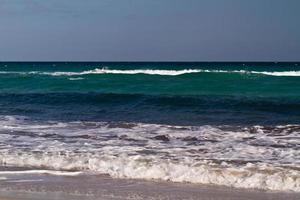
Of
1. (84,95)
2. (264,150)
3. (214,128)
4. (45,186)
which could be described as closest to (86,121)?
(214,128)

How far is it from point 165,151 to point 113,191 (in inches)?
102

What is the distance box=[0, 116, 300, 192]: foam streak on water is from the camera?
23.4 feet

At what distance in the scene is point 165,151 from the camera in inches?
353

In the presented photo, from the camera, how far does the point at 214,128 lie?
12.0 meters

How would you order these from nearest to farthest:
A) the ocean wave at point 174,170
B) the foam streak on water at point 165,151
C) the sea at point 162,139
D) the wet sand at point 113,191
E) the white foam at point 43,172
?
1. the wet sand at point 113,191
2. the ocean wave at point 174,170
3. the foam streak on water at point 165,151
4. the sea at point 162,139
5. the white foam at point 43,172

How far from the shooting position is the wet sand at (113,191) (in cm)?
617

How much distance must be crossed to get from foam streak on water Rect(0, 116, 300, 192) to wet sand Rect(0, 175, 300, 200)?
0.30 metres

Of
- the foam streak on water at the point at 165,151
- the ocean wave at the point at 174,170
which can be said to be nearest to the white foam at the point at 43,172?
the ocean wave at the point at 174,170

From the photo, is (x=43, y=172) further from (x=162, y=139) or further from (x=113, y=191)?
(x=162, y=139)

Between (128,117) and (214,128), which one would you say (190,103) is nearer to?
(128,117)

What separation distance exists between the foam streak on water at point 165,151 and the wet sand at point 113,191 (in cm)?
30

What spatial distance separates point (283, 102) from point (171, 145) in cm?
1002

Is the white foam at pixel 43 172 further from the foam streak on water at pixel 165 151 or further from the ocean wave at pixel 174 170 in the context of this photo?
the foam streak on water at pixel 165 151

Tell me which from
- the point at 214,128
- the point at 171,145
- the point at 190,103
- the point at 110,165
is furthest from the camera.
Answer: the point at 190,103
